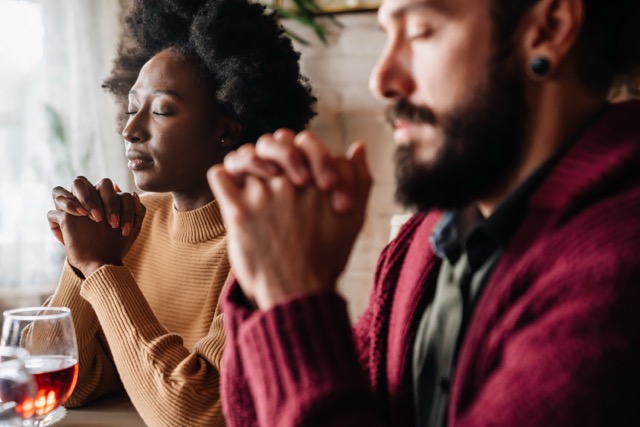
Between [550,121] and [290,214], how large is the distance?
27 centimetres

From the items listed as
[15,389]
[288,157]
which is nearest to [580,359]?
[288,157]

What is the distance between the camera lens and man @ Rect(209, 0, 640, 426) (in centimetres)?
52

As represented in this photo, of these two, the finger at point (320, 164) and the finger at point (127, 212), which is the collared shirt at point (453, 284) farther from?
the finger at point (127, 212)

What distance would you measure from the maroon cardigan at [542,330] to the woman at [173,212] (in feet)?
1.53

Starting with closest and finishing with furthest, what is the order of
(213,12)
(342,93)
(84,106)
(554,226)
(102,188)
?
(554,226)
(102,188)
(213,12)
(84,106)
(342,93)

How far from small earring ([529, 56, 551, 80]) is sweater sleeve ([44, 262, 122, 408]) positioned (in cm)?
91

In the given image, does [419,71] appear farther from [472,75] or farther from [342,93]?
[342,93]

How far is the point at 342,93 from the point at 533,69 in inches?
77.0

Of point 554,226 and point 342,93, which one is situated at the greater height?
point 554,226

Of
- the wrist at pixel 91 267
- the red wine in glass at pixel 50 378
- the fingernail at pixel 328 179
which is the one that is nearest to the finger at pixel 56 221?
the wrist at pixel 91 267

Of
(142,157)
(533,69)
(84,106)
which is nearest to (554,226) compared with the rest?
(533,69)

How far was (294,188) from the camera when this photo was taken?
620 mm

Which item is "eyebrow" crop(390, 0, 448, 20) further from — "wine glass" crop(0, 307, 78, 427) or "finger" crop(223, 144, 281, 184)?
"wine glass" crop(0, 307, 78, 427)

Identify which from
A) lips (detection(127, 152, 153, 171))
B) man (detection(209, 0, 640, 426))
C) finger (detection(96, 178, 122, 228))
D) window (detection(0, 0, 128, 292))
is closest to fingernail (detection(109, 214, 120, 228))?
finger (detection(96, 178, 122, 228))
